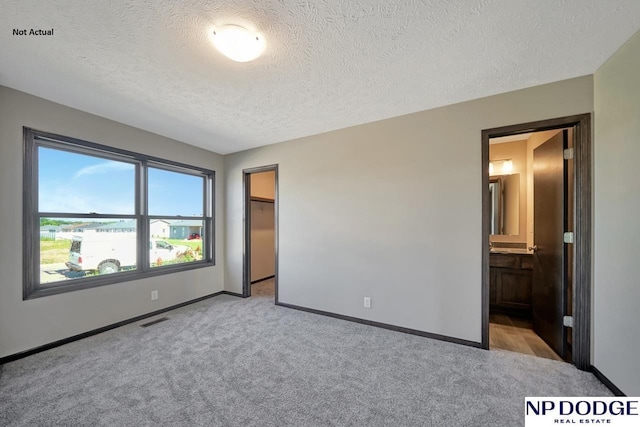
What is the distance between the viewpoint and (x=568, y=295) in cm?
218

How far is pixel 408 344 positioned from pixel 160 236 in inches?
142

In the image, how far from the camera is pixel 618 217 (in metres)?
1.75

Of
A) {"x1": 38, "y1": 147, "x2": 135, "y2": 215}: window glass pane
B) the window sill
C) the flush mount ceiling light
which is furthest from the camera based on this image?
{"x1": 38, "y1": 147, "x2": 135, "y2": 215}: window glass pane

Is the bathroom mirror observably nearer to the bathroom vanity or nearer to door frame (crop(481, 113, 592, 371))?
the bathroom vanity

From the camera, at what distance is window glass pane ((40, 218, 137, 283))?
8.27 feet

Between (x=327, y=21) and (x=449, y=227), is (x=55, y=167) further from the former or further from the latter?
(x=449, y=227)

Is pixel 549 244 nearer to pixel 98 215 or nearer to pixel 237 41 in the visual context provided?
pixel 237 41

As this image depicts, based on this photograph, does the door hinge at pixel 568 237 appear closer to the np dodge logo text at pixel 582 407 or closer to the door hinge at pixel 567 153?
the door hinge at pixel 567 153

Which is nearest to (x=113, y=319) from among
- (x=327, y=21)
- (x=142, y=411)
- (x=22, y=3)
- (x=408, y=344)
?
(x=142, y=411)

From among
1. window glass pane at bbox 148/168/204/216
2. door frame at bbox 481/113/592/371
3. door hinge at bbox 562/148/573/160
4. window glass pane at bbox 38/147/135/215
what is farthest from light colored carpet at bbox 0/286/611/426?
door hinge at bbox 562/148/573/160

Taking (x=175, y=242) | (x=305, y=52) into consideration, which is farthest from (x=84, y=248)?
(x=305, y=52)

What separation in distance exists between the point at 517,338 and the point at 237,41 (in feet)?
12.5

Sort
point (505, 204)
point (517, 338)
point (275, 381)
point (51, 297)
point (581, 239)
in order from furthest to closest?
1. point (505, 204)
2. point (517, 338)
3. point (51, 297)
4. point (581, 239)
5. point (275, 381)

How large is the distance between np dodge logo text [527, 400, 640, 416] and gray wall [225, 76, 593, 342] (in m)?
0.75
